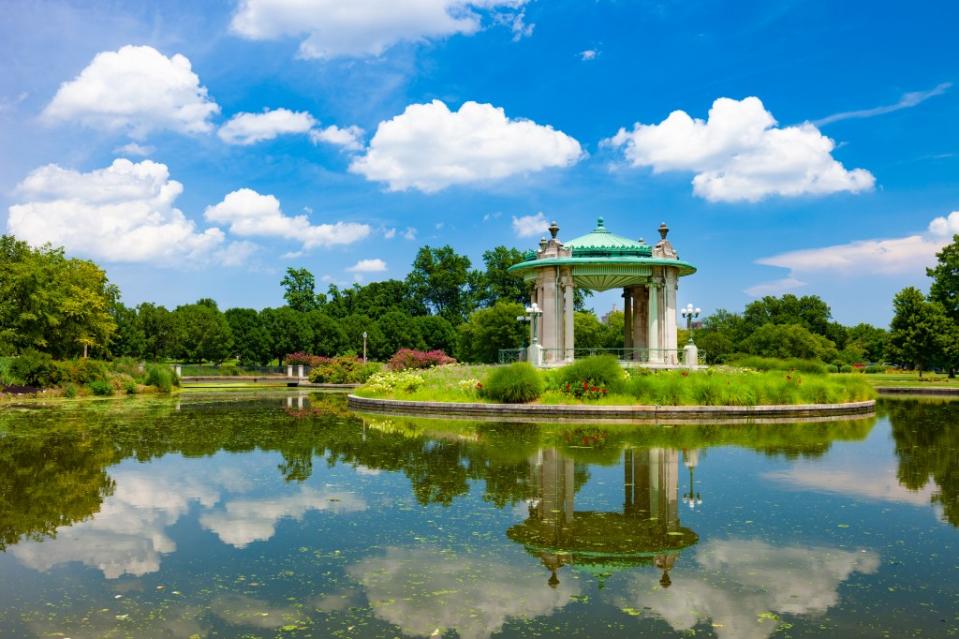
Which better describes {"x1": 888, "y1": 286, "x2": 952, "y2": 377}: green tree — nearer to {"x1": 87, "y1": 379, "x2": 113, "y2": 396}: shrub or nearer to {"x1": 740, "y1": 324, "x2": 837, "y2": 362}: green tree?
{"x1": 740, "y1": 324, "x2": 837, "y2": 362}: green tree

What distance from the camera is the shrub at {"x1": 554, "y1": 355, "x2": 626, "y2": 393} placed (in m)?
22.4

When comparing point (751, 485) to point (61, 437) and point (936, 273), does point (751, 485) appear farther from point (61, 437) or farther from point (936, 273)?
point (936, 273)

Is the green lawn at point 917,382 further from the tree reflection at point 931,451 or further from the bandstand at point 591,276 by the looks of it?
the tree reflection at point 931,451

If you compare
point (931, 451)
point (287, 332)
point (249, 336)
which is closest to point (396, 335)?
point (287, 332)

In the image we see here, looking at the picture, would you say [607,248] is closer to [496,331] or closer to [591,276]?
[591,276]

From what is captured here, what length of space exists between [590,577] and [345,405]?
23294 mm

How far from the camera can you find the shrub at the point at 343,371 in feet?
154

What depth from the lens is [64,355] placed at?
145ft

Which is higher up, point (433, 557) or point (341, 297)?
point (341, 297)

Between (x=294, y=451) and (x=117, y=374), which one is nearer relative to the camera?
(x=294, y=451)

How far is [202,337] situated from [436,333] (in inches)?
902

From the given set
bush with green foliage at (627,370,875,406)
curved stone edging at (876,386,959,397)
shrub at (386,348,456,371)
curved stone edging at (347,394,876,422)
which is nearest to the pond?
curved stone edging at (347,394,876,422)

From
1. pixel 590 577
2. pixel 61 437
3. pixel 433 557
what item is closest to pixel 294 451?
pixel 61 437

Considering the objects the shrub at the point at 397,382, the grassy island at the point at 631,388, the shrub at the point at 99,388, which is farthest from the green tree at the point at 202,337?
the grassy island at the point at 631,388
